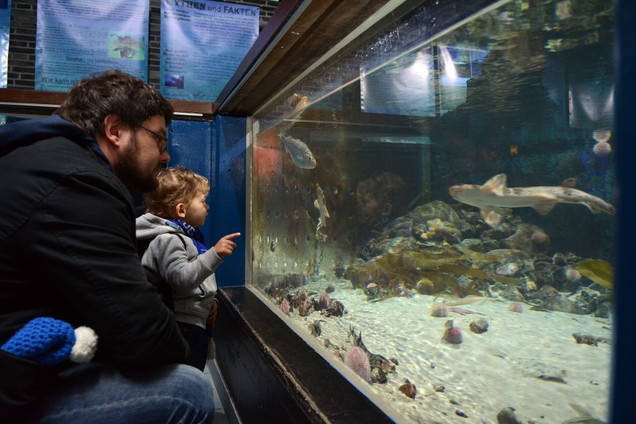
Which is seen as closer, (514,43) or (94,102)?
(514,43)

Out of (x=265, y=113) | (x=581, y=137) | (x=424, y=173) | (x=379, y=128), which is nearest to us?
(x=581, y=137)

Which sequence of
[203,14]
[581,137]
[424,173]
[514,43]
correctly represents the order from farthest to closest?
[203,14] < [424,173] < [514,43] < [581,137]

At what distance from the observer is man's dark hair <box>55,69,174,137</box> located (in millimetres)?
1389

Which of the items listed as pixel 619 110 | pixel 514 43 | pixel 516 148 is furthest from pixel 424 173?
pixel 619 110

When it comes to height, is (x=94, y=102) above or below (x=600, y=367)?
above

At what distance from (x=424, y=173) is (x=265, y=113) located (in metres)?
2.10

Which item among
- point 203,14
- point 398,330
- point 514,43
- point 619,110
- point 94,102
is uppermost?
point 203,14

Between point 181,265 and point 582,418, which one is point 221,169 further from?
point 582,418

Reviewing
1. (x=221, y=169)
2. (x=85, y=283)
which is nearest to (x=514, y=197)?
(x=85, y=283)

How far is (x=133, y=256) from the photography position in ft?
3.66

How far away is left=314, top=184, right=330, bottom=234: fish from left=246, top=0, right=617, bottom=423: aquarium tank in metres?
0.03

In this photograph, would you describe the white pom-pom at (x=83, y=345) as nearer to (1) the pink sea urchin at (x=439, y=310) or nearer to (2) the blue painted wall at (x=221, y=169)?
(1) the pink sea urchin at (x=439, y=310)

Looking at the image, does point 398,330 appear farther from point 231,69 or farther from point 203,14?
point 203,14

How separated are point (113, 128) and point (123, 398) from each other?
88 centimetres
